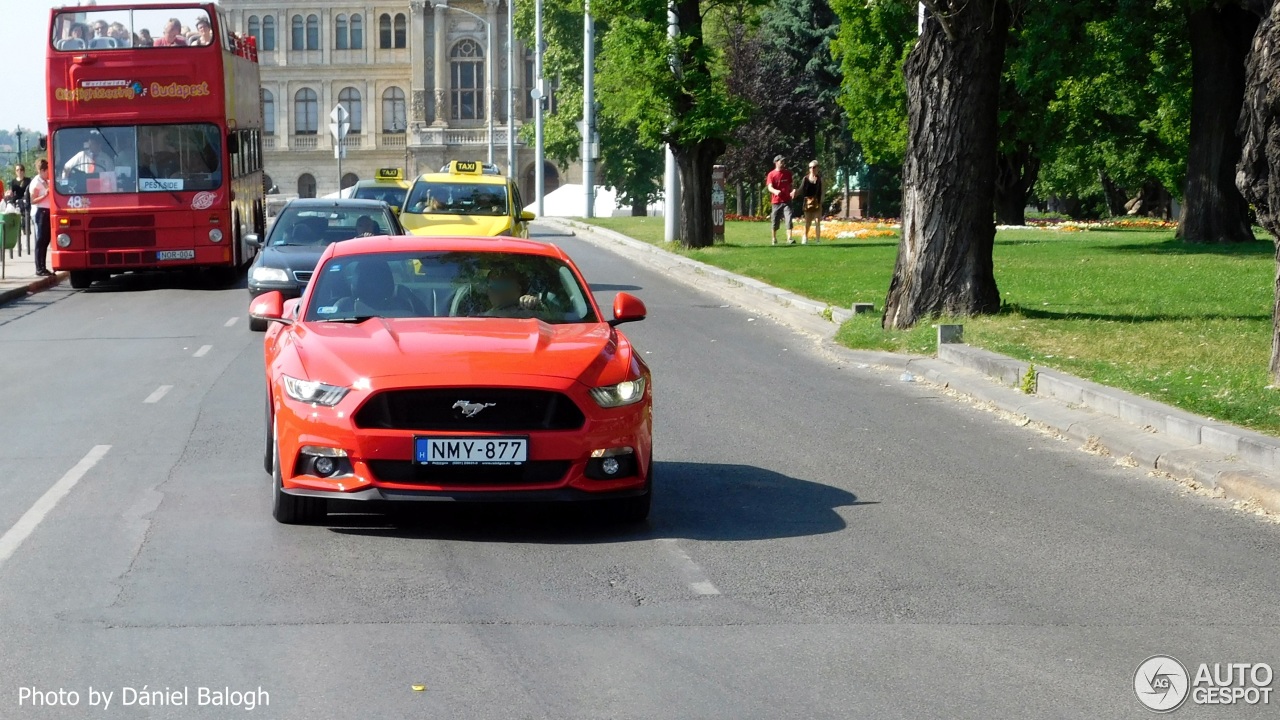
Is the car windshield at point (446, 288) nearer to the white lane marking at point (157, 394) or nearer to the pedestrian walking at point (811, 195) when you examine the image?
the white lane marking at point (157, 394)

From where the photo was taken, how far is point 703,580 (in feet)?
24.2

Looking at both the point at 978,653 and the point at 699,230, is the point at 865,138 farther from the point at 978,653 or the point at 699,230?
the point at 978,653

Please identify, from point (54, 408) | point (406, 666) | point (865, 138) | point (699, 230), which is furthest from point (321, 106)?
point (406, 666)

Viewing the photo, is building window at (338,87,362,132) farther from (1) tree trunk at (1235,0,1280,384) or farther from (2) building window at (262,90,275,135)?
(1) tree trunk at (1235,0,1280,384)

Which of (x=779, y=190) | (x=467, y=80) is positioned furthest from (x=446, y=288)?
(x=467, y=80)

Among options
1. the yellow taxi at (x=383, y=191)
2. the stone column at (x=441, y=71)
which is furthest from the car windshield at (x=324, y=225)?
the stone column at (x=441, y=71)

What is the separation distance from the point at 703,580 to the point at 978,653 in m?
1.47

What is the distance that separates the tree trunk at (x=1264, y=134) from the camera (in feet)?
39.0

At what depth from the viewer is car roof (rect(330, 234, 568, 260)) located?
31.8 feet

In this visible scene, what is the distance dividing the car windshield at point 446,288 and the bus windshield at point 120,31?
58.4 feet

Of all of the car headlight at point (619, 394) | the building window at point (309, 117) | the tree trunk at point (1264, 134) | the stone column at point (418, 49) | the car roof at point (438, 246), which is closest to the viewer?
the car headlight at point (619, 394)

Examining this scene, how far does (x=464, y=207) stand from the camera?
25.7 meters

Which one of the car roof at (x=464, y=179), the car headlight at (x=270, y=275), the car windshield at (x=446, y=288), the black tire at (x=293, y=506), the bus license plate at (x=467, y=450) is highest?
the car roof at (x=464, y=179)

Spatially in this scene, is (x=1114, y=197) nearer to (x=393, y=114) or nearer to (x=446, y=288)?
(x=446, y=288)
